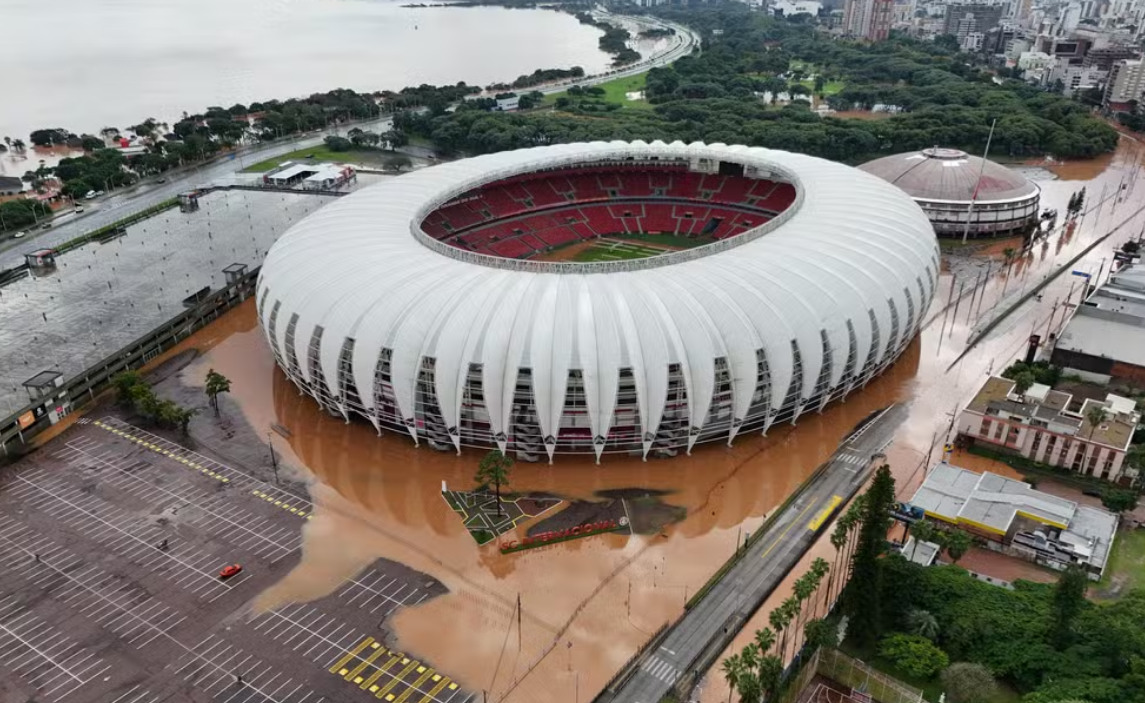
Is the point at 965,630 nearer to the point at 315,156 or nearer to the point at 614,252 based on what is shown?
the point at 614,252

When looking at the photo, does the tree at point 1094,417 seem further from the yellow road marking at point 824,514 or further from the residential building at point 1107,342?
the yellow road marking at point 824,514

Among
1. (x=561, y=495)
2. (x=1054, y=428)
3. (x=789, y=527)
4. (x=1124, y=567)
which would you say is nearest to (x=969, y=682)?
(x=789, y=527)

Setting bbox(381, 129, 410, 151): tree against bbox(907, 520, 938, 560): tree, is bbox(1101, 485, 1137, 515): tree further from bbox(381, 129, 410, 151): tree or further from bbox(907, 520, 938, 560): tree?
bbox(381, 129, 410, 151): tree

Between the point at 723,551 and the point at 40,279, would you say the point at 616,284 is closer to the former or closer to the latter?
the point at 723,551

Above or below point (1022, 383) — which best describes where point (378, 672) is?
below

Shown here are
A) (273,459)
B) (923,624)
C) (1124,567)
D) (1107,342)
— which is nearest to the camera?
(923,624)

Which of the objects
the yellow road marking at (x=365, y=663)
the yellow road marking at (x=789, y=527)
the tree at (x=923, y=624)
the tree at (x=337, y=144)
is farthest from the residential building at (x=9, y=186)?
the tree at (x=923, y=624)

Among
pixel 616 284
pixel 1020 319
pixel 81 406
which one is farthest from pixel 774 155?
pixel 81 406
